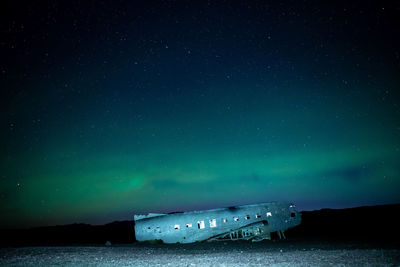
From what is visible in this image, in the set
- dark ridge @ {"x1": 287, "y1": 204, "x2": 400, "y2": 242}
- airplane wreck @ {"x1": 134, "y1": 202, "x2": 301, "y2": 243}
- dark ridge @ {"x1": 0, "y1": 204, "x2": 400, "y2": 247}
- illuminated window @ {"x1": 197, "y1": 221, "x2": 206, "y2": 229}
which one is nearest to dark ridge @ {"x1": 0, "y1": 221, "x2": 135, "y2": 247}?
dark ridge @ {"x1": 0, "y1": 204, "x2": 400, "y2": 247}

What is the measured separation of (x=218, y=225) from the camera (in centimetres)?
3138

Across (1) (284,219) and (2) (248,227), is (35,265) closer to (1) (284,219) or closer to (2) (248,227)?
(2) (248,227)

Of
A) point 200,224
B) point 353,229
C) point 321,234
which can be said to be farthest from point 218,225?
point 353,229

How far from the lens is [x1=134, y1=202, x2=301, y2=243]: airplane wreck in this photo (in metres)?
31.0

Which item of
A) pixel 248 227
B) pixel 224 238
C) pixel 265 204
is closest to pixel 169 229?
pixel 224 238

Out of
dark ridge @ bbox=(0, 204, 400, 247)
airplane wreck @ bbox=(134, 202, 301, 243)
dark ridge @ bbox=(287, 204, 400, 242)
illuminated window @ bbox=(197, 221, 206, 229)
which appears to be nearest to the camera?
dark ridge @ bbox=(287, 204, 400, 242)

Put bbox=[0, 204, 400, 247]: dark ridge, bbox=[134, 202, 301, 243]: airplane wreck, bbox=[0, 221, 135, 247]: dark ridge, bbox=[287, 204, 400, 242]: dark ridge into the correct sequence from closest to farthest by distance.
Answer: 1. bbox=[287, 204, 400, 242]: dark ridge
2. bbox=[0, 204, 400, 247]: dark ridge
3. bbox=[134, 202, 301, 243]: airplane wreck
4. bbox=[0, 221, 135, 247]: dark ridge

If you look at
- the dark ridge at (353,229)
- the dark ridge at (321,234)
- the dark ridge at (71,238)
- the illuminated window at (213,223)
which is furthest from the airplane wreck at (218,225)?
the dark ridge at (71,238)

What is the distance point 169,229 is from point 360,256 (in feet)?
72.9

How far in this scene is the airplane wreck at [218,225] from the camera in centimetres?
3100

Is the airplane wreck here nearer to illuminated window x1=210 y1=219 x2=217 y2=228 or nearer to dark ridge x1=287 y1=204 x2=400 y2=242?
illuminated window x1=210 y1=219 x2=217 y2=228

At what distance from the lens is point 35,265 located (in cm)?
1198

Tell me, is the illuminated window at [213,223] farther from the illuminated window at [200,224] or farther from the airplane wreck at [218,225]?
the illuminated window at [200,224]

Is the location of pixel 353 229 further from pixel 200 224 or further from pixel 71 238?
pixel 71 238
